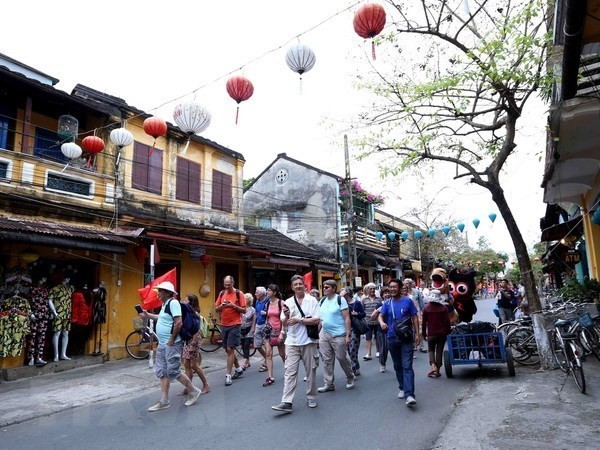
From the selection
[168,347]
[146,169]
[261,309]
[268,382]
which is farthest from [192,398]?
[146,169]

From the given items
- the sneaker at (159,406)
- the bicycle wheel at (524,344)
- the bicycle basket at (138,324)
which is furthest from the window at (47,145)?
the bicycle wheel at (524,344)

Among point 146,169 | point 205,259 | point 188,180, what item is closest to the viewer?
point 146,169

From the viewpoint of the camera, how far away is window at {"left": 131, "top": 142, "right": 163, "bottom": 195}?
12.8 meters

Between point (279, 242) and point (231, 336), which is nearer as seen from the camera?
point (231, 336)

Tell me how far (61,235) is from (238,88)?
17.1 ft

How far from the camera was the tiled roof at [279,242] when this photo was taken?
1922 cm

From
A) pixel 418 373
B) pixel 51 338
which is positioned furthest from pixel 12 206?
pixel 418 373

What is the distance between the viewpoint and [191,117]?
751 cm

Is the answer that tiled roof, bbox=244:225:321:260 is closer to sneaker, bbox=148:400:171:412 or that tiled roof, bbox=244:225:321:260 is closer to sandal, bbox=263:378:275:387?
sandal, bbox=263:378:275:387

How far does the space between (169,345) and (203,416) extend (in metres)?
1.09

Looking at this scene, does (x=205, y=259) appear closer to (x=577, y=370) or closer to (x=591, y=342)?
(x=591, y=342)

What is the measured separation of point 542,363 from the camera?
7.45 meters

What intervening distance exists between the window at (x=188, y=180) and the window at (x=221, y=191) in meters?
0.83

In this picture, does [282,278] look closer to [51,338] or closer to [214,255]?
[214,255]
